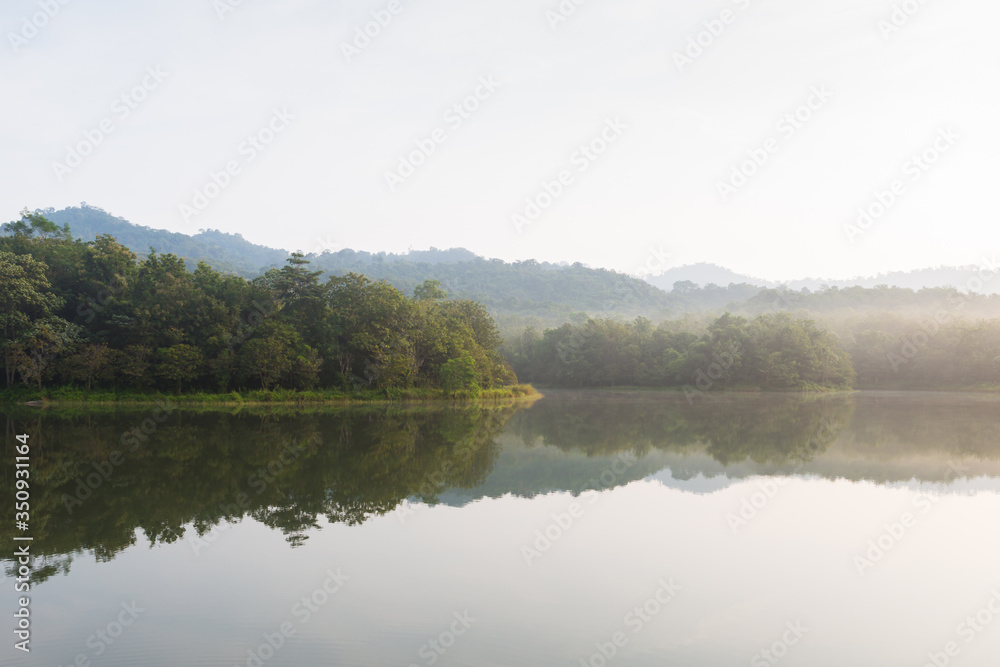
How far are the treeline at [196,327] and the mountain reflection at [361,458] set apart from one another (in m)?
3.99

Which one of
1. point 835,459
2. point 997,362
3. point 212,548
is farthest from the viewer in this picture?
point 997,362

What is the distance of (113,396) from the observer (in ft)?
91.1

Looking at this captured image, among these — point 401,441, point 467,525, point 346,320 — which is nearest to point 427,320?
point 346,320

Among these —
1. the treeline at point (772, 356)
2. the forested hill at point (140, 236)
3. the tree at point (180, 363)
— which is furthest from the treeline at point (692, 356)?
the forested hill at point (140, 236)

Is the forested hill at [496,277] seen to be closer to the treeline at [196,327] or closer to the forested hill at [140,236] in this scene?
the forested hill at [140,236]

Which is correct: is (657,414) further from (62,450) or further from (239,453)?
(62,450)

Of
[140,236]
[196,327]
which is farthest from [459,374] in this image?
[140,236]

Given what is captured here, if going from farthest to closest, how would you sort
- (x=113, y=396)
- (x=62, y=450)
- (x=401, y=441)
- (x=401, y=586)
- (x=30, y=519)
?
(x=113, y=396) < (x=401, y=441) < (x=62, y=450) < (x=30, y=519) < (x=401, y=586)

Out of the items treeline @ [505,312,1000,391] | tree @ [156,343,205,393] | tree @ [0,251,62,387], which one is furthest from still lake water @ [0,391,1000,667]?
treeline @ [505,312,1000,391]

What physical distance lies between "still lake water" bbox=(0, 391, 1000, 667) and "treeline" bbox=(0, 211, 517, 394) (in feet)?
43.7

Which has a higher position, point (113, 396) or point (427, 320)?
point (427, 320)

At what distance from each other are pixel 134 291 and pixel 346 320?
10085 millimetres

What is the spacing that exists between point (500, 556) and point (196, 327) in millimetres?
26905

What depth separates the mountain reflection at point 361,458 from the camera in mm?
9438
